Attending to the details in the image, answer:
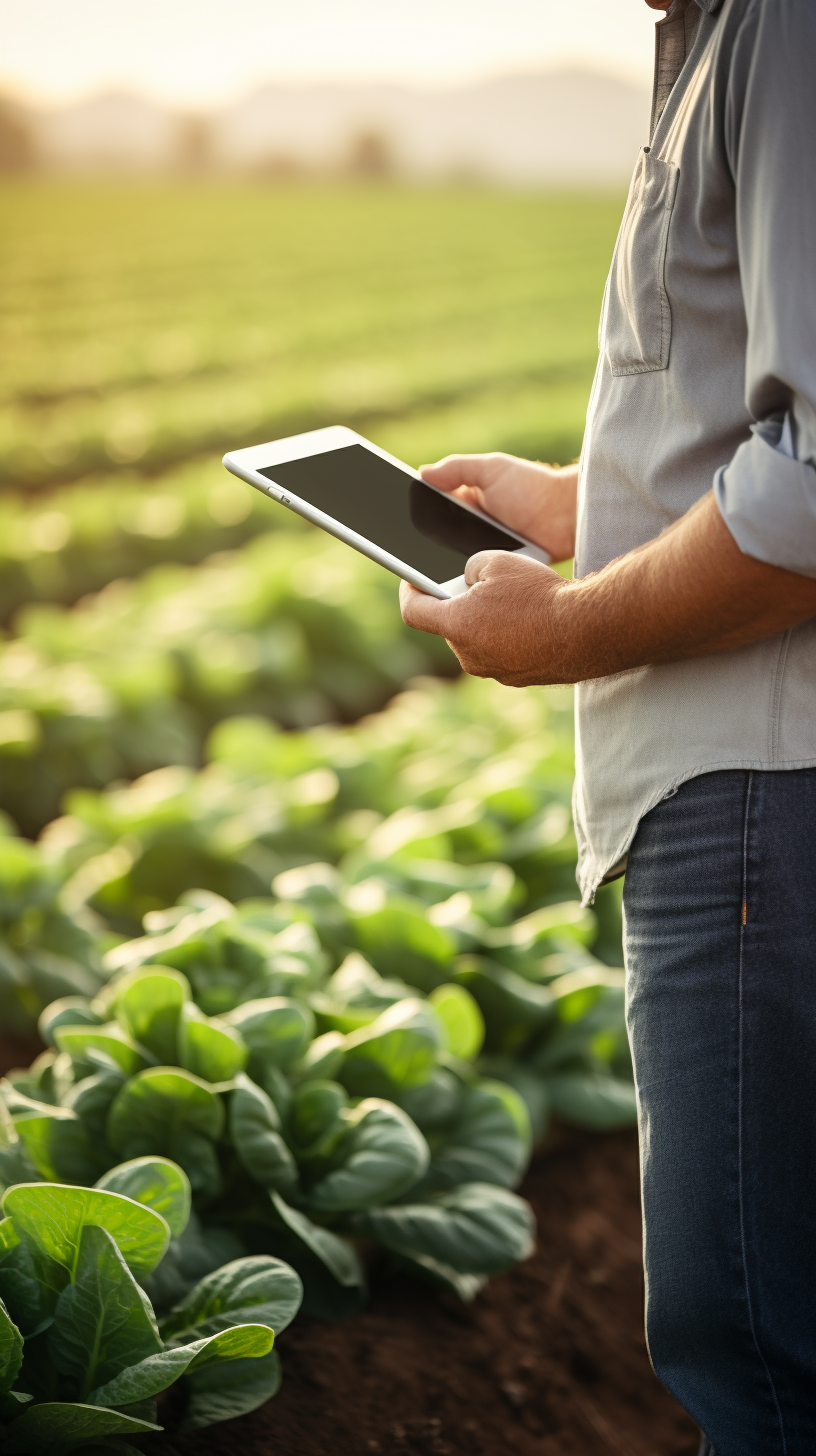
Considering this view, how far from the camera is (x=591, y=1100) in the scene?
2289mm

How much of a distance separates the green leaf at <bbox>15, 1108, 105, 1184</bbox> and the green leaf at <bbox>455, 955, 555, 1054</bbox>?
2.76 feet

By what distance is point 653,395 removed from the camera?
46.4 inches

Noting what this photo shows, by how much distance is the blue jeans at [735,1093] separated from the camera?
1.13 meters

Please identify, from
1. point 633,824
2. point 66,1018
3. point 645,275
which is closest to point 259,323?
point 66,1018

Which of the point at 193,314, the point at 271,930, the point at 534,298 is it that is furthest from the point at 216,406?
the point at 534,298

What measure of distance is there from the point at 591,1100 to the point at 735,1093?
46.4 inches

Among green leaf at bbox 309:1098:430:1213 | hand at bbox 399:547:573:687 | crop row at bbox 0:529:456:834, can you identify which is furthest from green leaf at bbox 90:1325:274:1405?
crop row at bbox 0:529:456:834

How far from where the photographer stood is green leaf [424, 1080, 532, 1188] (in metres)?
1.99

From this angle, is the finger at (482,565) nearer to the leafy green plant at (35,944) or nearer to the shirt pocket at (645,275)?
the shirt pocket at (645,275)

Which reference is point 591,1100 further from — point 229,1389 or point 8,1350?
point 8,1350

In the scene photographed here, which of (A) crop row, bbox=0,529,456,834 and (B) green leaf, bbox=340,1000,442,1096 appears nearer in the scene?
(B) green leaf, bbox=340,1000,442,1096

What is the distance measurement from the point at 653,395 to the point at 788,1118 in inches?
27.2

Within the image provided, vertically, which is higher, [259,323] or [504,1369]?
[504,1369]

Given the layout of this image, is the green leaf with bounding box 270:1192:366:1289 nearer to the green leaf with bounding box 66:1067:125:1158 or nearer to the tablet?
the green leaf with bounding box 66:1067:125:1158
